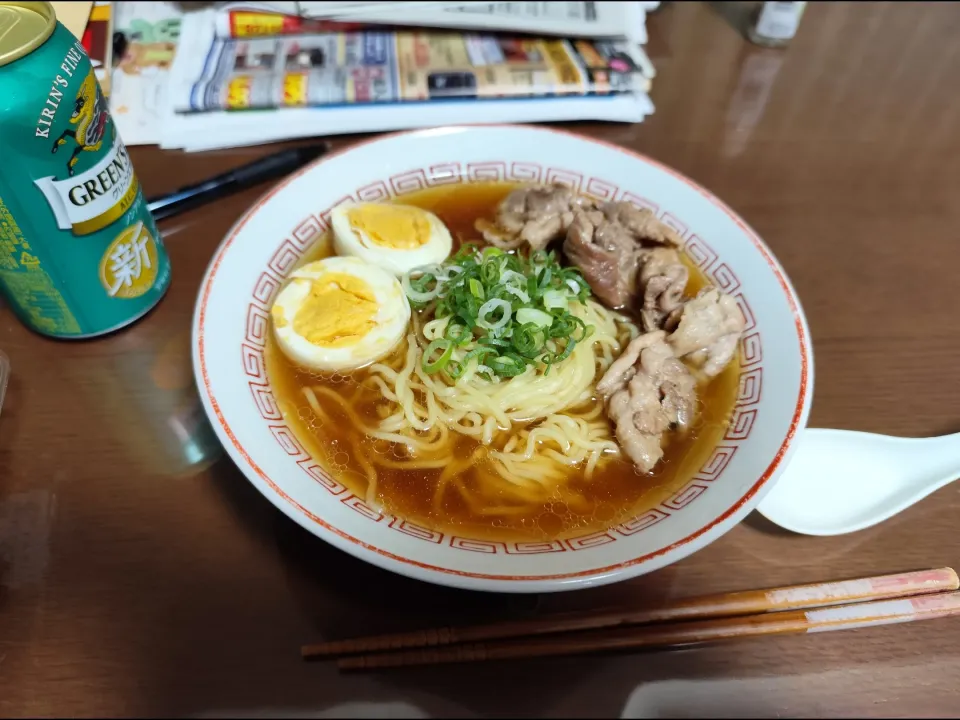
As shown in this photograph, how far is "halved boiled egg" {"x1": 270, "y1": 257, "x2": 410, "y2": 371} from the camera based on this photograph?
1607 millimetres

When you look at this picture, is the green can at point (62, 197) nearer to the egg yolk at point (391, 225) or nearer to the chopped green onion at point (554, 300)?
the egg yolk at point (391, 225)

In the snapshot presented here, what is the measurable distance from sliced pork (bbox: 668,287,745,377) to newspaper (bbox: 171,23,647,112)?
3.74 feet

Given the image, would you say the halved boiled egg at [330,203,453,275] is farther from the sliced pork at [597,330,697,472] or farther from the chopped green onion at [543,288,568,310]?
the sliced pork at [597,330,697,472]

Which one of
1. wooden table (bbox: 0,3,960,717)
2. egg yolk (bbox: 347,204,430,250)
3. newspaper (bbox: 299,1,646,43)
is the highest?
newspaper (bbox: 299,1,646,43)

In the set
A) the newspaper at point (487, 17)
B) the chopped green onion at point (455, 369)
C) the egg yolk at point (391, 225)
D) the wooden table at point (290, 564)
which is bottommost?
the wooden table at point (290, 564)

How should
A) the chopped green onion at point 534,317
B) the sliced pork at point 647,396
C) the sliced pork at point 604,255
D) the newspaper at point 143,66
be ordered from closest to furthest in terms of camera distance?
the sliced pork at point 647,396 < the chopped green onion at point 534,317 < the sliced pork at point 604,255 < the newspaper at point 143,66

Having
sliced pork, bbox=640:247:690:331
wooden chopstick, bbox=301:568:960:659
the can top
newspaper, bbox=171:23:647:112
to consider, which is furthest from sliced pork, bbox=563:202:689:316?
the can top

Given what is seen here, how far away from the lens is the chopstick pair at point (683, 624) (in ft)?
4.02

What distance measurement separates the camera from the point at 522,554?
1.22 metres

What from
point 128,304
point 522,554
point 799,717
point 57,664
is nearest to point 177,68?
point 128,304

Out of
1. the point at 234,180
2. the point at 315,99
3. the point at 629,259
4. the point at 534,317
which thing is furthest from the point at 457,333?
the point at 315,99

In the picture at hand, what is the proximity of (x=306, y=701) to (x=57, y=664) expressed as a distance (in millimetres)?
469

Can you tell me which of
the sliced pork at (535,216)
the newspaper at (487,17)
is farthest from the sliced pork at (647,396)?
the newspaper at (487,17)

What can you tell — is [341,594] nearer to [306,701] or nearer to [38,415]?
[306,701]
